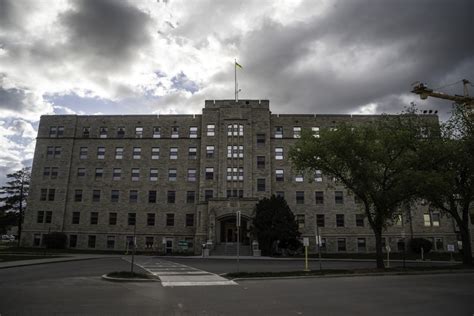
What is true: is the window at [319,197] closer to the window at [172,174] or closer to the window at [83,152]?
the window at [172,174]

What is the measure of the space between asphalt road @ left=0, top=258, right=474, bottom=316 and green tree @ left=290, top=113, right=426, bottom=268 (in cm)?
820

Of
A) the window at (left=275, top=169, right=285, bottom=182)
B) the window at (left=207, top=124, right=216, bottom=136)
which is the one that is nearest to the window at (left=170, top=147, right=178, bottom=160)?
the window at (left=207, top=124, right=216, bottom=136)

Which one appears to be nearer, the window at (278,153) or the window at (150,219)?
the window at (150,219)

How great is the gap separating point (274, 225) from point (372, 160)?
57.1 ft

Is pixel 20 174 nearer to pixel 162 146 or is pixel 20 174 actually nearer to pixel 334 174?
pixel 162 146

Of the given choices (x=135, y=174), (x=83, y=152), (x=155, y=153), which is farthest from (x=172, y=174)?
(x=83, y=152)

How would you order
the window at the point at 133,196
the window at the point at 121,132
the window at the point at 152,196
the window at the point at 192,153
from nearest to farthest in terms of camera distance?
the window at the point at 152,196 < the window at the point at 133,196 < the window at the point at 192,153 < the window at the point at 121,132

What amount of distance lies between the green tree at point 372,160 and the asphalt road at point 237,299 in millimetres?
8201

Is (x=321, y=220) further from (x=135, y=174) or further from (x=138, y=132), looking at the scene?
(x=138, y=132)

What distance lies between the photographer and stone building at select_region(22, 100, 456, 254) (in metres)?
46.6

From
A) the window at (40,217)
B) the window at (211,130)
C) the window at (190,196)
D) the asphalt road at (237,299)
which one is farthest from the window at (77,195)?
the asphalt road at (237,299)

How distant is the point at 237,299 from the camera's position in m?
10.7

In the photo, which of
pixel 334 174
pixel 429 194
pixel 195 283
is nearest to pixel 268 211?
pixel 334 174

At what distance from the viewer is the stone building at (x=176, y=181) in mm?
46594
